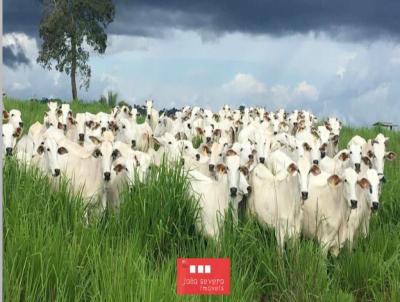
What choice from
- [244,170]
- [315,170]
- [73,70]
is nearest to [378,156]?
[315,170]

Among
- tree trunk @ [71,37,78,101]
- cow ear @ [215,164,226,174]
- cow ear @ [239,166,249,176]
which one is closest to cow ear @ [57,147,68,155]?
cow ear @ [215,164,226,174]

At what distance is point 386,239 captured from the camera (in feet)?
31.8

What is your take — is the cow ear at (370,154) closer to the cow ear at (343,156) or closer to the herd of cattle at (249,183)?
the herd of cattle at (249,183)

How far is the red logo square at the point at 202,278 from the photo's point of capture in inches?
228

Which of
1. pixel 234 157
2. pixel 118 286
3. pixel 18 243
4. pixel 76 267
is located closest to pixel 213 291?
pixel 118 286

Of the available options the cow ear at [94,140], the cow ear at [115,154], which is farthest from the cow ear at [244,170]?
the cow ear at [94,140]

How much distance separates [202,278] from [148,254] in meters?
2.49

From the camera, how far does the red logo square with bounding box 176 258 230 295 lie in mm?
5797

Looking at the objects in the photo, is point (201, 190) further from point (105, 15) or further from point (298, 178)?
point (105, 15)

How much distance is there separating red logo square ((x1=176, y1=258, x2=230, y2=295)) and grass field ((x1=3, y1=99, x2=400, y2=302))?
0.10 meters

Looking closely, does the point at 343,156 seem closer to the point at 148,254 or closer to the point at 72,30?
the point at 148,254

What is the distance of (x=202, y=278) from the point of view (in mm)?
5910

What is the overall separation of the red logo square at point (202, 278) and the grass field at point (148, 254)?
10cm

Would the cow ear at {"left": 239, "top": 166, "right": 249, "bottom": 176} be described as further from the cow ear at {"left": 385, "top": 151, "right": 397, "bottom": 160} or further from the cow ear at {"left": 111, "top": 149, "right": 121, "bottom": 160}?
the cow ear at {"left": 385, "top": 151, "right": 397, "bottom": 160}
